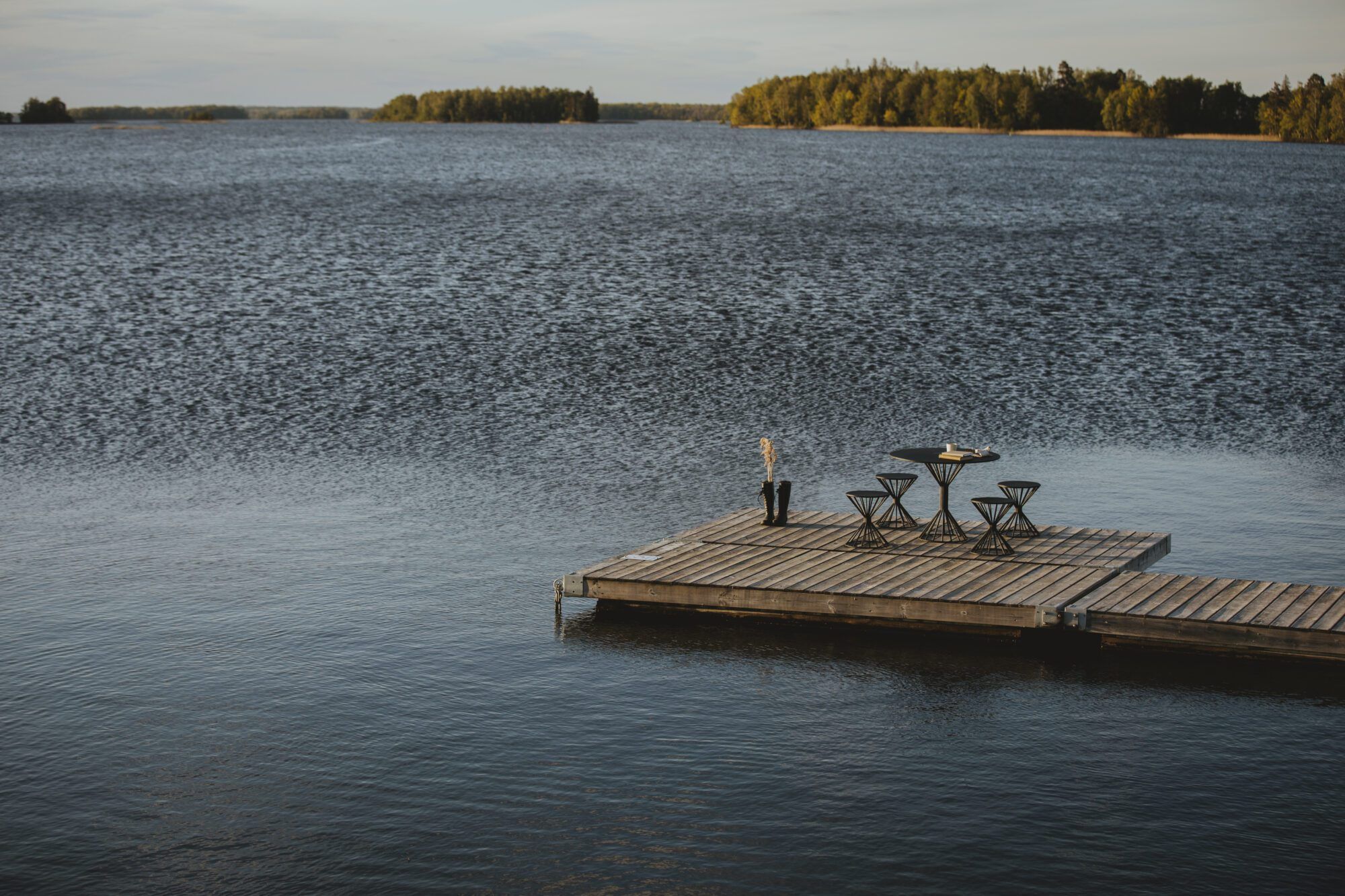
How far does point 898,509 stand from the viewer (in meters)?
19.6

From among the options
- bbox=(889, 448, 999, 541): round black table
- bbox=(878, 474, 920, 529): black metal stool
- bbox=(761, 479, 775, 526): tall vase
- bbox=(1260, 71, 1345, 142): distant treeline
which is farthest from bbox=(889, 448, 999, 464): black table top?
bbox=(1260, 71, 1345, 142): distant treeline

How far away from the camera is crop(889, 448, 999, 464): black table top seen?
682 inches

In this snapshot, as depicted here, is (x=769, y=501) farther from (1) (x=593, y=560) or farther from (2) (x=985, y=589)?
(2) (x=985, y=589)

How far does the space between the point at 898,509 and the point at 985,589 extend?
4.09 metres

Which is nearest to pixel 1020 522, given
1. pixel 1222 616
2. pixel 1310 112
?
pixel 1222 616

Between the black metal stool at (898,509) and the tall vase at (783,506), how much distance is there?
51.3 inches

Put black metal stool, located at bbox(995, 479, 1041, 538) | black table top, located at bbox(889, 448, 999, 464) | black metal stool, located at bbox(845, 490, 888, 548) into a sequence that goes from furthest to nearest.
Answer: black metal stool, located at bbox(995, 479, 1041, 538) < black metal stool, located at bbox(845, 490, 888, 548) < black table top, located at bbox(889, 448, 999, 464)

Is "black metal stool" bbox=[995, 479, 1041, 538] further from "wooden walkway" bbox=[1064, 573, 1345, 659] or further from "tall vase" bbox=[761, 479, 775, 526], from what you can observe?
"tall vase" bbox=[761, 479, 775, 526]

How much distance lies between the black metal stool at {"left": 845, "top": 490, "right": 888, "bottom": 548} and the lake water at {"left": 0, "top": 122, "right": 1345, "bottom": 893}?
2.14 metres

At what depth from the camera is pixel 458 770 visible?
11.9 metres

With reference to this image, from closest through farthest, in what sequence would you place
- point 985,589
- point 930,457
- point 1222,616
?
point 1222,616, point 985,589, point 930,457

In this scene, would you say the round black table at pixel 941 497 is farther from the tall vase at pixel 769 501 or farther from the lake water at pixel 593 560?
the lake water at pixel 593 560

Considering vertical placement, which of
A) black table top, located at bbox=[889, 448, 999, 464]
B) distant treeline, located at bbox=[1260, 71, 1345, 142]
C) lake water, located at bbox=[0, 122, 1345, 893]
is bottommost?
lake water, located at bbox=[0, 122, 1345, 893]

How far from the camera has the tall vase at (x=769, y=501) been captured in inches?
736
